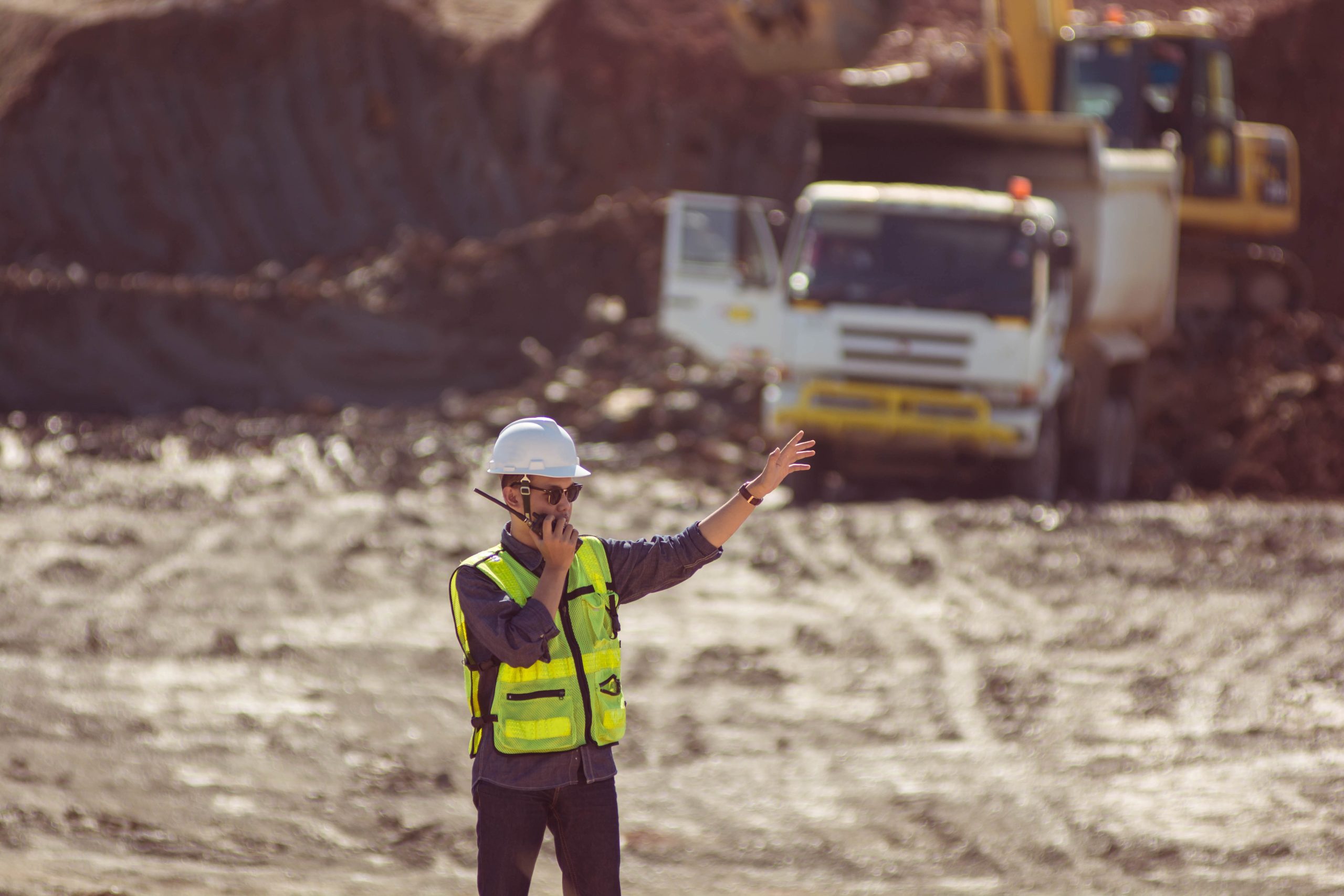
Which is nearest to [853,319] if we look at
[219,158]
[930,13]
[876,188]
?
[876,188]

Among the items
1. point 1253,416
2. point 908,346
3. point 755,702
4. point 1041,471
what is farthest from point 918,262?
point 1253,416

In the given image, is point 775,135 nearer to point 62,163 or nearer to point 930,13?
point 930,13

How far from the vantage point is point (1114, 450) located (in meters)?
15.7

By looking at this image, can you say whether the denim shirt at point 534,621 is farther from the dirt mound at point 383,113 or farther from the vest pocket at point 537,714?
the dirt mound at point 383,113

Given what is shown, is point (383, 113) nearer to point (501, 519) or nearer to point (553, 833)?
point (501, 519)

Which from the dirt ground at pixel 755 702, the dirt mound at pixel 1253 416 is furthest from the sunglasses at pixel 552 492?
the dirt mound at pixel 1253 416

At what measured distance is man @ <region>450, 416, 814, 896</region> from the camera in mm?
3723

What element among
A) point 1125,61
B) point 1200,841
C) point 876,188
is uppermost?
point 1125,61

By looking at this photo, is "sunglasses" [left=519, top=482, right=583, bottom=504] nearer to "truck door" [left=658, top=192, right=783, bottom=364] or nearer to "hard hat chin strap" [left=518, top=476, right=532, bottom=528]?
"hard hat chin strap" [left=518, top=476, right=532, bottom=528]

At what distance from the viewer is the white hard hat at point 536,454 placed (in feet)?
12.4

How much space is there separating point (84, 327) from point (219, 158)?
4783 millimetres

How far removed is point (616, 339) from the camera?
1992 cm

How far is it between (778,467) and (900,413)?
31.5 ft

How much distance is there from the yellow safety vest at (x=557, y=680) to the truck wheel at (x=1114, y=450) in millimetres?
12386
